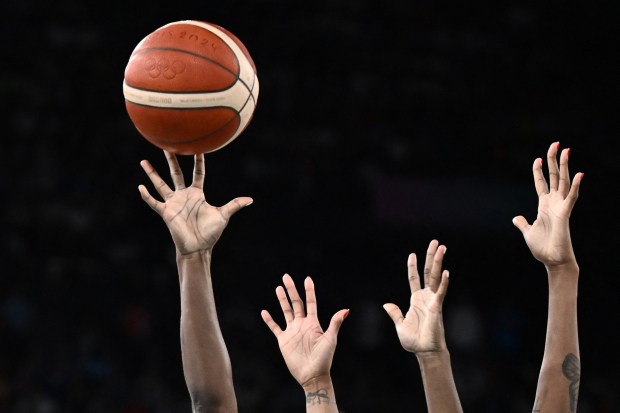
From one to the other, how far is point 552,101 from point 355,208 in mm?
3079

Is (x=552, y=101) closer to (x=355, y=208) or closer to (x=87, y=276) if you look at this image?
(x=355, y=208)

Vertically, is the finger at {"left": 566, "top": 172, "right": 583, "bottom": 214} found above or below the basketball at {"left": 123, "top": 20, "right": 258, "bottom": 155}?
below

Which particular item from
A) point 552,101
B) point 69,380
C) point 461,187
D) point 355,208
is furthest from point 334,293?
point 552,101

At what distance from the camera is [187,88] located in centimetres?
494

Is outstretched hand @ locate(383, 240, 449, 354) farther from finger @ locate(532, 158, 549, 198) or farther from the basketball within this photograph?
the basketball

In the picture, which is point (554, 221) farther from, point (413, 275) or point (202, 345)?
point (202, 345)

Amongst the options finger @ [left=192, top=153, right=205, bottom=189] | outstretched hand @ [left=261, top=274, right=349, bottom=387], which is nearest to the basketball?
finger @ [left=192, top=153, right=205, bottom=189]

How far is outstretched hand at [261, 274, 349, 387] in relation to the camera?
4.40 metres

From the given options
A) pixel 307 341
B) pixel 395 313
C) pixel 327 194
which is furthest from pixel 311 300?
pixel 327 194

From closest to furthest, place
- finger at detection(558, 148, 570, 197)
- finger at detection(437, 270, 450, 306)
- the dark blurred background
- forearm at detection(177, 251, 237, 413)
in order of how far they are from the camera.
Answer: finger at detection(437, 270, 450, 306) → forearm at detection(177, 251, 237, 413) → finger at detection(558, 148, 570, 197) → the dark blurred background

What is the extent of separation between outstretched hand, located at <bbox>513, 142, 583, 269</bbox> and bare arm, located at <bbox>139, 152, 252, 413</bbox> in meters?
1.30

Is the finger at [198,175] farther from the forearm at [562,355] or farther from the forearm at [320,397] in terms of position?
the forearm at [562,355]

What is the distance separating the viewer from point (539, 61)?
44.6ft

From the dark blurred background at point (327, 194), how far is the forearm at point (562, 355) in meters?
6.56
